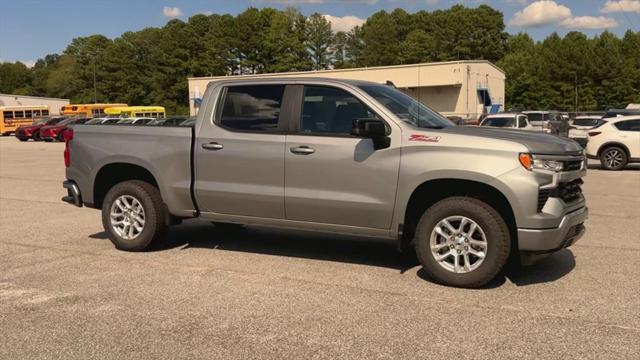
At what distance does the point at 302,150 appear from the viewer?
19.8 feet

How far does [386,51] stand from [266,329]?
95.4 meters

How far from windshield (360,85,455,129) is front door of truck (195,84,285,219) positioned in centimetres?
101

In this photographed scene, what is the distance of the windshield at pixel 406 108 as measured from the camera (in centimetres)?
599

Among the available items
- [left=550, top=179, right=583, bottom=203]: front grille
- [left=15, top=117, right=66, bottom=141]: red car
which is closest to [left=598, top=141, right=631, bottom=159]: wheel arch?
[left=550, top=179, right=583, bottom=203]: front grille

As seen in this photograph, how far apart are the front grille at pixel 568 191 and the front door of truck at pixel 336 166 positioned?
55.4 inches

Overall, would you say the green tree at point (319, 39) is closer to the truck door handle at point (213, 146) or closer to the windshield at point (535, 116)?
the windshield at point (535, 116)

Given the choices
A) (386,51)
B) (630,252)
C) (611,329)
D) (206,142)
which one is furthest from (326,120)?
(386,51)

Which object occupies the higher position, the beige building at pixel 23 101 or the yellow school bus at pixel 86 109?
the beige building at pixel 23 101

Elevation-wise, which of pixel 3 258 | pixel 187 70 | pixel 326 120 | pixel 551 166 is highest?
pixel 187 70

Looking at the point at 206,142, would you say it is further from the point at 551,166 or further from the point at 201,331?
the point at 551,166

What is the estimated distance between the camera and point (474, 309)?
16.2 feet

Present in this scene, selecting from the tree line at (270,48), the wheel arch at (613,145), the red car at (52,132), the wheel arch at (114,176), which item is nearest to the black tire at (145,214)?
the wheel arch at (114,176)

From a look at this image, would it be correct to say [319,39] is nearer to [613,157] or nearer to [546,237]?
[613,157]

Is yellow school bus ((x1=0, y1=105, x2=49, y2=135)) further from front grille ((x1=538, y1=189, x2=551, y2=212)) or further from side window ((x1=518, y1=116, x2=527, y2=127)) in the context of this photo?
front grille ((x1=538, y1=189, x2=551, y2=212))
